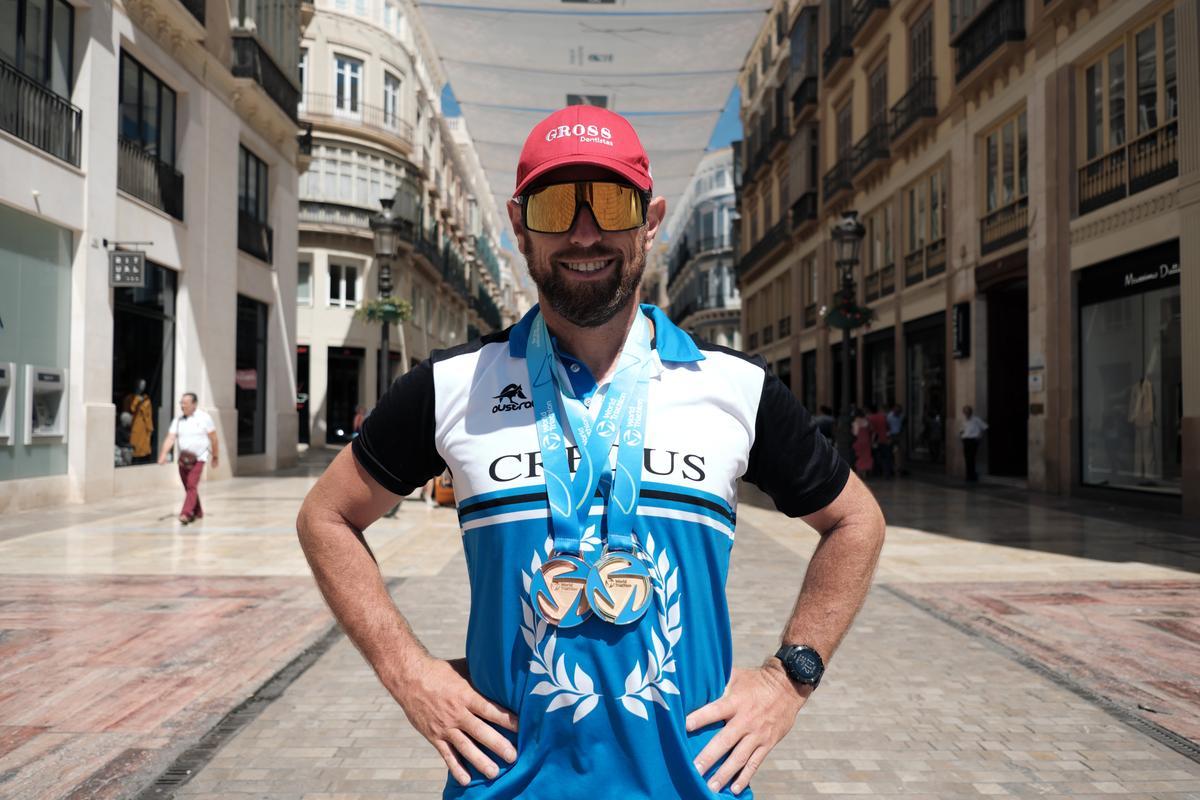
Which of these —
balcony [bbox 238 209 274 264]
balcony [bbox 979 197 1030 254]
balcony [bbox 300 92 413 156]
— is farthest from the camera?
balcony [bbox 300 92 413 156]

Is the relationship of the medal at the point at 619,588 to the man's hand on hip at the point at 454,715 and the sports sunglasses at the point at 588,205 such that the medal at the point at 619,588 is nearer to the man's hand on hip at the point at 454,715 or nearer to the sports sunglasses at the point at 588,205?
the man's hand on hip at the point at 454,715

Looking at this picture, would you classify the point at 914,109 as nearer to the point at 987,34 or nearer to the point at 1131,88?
the point at 987,34

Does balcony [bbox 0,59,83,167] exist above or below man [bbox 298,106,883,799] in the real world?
above

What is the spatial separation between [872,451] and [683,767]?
21.1m

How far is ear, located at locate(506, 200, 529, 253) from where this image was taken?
6.13 feet

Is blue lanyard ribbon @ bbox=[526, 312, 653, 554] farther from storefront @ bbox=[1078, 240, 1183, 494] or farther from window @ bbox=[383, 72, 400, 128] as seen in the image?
window @ bbox=[383, 72, 400, 128]

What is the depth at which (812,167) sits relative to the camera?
3325 cm

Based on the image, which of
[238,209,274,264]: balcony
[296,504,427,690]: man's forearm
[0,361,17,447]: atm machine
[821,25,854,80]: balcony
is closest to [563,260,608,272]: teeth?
[296,504,427,690]: man's forearm

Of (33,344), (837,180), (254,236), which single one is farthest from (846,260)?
(33,344)

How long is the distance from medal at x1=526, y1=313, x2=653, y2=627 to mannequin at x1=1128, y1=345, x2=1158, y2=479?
15121mm

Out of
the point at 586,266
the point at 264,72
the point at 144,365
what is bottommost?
the point at 586,266

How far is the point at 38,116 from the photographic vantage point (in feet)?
45.5

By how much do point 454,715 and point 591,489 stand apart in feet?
1.49

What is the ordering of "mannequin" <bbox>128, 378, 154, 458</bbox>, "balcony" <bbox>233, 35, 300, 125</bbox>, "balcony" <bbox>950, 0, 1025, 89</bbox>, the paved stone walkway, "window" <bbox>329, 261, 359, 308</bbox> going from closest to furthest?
the paved stone walkway < "mannequin" <bbox>128, 378, 154, 458</bbox> < "balcony" <bbox>950, 0, 1025, 89</bbox> < "balcony" <bbox>233, 35, 300, 125</bbox> < "window" <bbox>329, 261, 359, 308</bbox>
